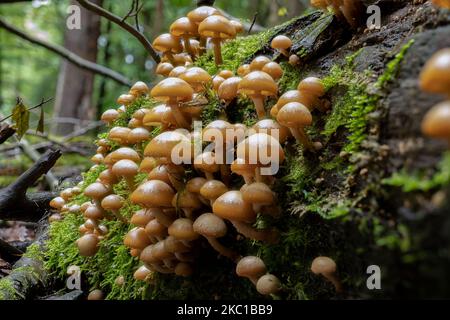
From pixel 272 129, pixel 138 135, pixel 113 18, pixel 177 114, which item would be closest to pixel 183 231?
pixel 272 129

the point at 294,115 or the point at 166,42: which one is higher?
the point at 166,42

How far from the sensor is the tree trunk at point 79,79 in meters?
9.66

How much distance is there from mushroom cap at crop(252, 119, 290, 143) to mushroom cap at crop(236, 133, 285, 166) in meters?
0.23

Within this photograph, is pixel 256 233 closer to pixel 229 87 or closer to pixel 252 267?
pixel 252 267

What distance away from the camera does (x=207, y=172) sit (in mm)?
2463

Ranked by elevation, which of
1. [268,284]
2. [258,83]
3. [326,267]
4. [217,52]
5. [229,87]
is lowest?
[268,284]

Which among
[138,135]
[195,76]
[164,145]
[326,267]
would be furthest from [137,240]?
[326,267]

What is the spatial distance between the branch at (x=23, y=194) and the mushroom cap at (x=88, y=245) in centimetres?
115

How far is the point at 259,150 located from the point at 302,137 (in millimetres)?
400

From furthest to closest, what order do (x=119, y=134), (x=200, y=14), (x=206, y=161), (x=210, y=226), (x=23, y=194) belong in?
(x=23, y=194) → (x=200, y=14) → (x=119, y=134) → (x=206, y=161) → (x=210, y=226)

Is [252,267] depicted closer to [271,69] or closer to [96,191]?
[271,69]

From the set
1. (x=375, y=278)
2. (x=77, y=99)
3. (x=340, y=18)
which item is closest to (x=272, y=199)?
(x=375, y=278)

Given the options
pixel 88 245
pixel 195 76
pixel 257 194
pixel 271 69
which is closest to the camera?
pixel 257 194

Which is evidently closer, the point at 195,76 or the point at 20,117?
the point at 195,76
